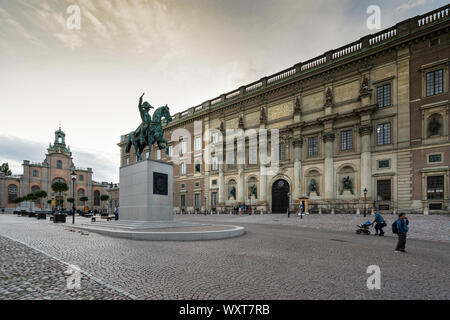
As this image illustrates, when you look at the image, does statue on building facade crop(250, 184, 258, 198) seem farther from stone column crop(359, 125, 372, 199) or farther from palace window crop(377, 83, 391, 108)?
palace window crop(377, 83, 391, 108)

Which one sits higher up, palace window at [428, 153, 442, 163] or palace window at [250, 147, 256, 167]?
palace window at [250, 147, 256, 167]

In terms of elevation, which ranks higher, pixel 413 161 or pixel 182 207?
pixel 413 161

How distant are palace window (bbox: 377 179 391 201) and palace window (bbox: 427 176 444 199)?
3.66 m

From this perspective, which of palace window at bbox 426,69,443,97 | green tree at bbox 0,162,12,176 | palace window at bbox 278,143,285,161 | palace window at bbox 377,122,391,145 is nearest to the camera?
palace window at bbox 426,69,443,97

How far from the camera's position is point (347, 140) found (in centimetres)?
3347

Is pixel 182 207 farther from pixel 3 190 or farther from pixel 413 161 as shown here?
pixel 3 190

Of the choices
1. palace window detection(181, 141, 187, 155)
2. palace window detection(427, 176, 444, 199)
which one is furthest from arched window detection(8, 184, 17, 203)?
palace window detection(427, 176, 444, 199)

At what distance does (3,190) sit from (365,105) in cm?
8739

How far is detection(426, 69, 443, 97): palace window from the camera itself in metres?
26.7

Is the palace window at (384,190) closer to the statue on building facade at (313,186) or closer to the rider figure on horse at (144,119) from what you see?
the statue on building facade at (313,186)

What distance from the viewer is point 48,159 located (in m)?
79.4

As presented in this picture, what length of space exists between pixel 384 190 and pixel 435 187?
469 centimetres

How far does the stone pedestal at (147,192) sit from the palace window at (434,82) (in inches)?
1113
